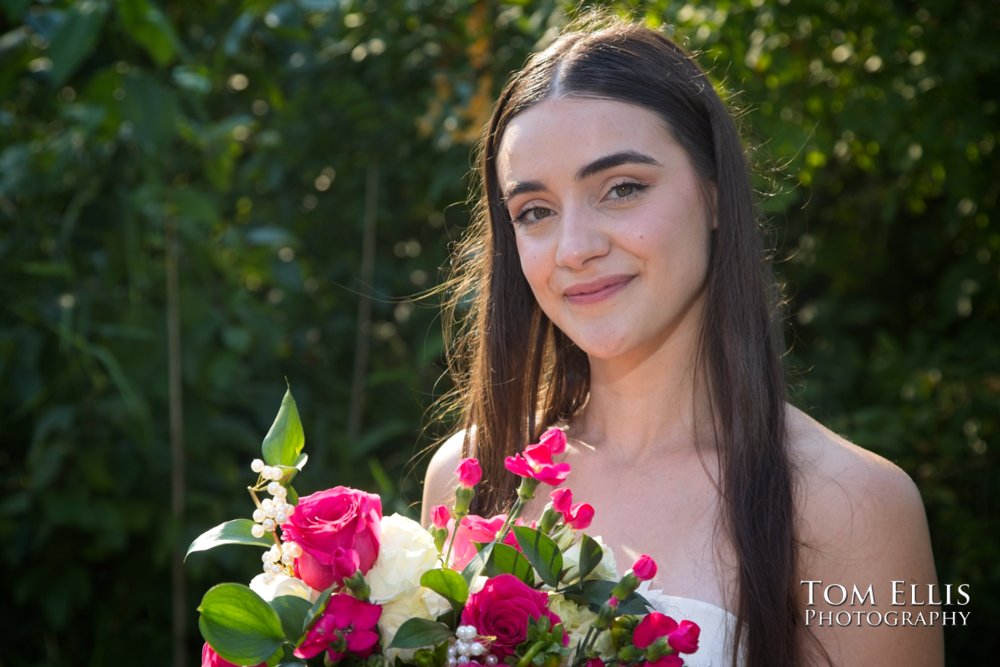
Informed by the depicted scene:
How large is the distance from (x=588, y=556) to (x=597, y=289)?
56 cm

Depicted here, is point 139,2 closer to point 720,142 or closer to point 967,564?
point 720,142

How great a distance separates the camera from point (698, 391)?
1.97 metres

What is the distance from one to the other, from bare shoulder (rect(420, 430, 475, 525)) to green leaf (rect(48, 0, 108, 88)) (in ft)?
4.03

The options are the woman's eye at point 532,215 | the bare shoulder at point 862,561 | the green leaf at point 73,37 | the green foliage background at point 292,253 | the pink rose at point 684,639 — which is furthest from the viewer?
the green foliage background at point 292,253

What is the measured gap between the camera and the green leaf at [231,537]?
143 centimetres

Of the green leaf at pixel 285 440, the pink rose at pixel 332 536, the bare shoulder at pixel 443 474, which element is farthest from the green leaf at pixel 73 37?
the pink rose at pixel 332 536

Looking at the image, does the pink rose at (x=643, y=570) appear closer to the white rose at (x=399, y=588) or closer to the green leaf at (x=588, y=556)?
the green leaf at (x=588, y=556)

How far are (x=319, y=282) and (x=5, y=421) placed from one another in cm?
99

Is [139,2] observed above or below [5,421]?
above

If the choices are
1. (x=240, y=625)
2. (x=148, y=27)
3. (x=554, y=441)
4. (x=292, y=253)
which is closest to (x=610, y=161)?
(x=554, y=441)

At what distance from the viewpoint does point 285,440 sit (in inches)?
58.3

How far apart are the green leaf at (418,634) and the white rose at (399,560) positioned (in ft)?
0.17

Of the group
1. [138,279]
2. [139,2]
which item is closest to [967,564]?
[138,279]

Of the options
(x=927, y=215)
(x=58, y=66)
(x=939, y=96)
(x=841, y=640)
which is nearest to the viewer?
(x=841, y=640)
